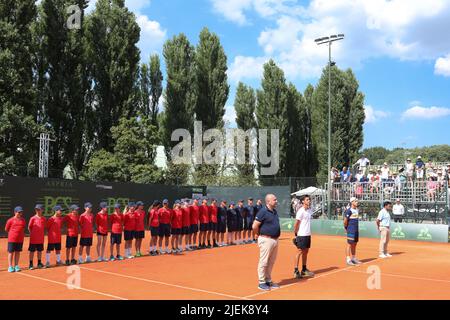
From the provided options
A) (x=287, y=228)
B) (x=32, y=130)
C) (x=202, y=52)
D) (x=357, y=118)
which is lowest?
(x=287, y=228)

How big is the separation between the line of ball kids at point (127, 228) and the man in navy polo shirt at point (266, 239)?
599 cm

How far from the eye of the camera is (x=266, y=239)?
9.00 m

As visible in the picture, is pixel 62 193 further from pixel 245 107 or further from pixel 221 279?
pixel 245 107

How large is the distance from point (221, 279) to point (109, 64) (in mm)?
26783

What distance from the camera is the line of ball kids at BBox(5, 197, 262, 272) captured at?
11.7 metres

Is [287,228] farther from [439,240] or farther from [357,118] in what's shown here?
[357,118]

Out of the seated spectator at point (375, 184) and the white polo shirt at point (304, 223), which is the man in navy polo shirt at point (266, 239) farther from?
the seated spectator at point (375, 184)

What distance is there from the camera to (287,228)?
1099 inches

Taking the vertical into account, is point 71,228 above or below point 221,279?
above

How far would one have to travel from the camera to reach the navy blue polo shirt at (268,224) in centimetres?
902

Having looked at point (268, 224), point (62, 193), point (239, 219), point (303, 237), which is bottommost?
point (239, 219)

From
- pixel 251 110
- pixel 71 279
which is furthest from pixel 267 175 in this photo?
pixel 71 279

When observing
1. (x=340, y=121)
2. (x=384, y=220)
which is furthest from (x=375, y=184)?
(x=340, y=121)
